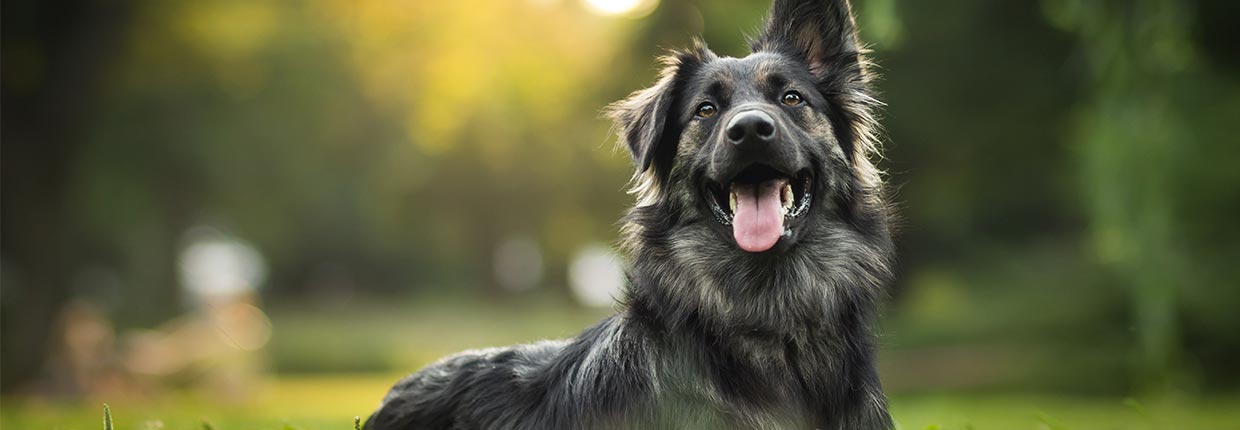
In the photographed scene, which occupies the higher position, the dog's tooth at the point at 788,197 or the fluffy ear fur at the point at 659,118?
the fluffy ear fur at the point at 659,118

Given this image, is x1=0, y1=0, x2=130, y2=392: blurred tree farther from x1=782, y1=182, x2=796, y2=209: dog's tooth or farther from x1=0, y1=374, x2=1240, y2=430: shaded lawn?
x1=782, y1=182, x2=796, y2=209: dog's tooth

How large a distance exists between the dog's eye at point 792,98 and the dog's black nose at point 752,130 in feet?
1.55

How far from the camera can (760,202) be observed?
5.00m

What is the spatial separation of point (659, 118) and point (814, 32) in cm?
104

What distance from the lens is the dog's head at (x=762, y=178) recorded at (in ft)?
16.3

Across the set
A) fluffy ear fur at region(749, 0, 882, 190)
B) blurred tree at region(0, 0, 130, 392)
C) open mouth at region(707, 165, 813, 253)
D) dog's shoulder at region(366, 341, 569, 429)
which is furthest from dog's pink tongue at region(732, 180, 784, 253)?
blurred tree at region(0, 0, 130, 392)

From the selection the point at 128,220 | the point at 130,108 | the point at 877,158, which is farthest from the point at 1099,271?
the point at 128,220

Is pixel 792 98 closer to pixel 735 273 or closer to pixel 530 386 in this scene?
pixel 735 273

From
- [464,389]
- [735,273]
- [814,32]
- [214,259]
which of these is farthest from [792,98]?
[214,259]

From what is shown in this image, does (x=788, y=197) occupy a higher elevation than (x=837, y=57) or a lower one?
lower

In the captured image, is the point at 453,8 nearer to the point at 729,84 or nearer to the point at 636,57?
the point at 636,57

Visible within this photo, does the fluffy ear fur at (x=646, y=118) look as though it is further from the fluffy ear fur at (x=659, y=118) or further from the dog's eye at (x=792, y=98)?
the dog's eye at (x=792, y=98)

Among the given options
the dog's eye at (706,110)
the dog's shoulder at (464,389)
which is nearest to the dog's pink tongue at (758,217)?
the dog's eye at (706,110)

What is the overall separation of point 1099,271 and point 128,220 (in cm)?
2621
